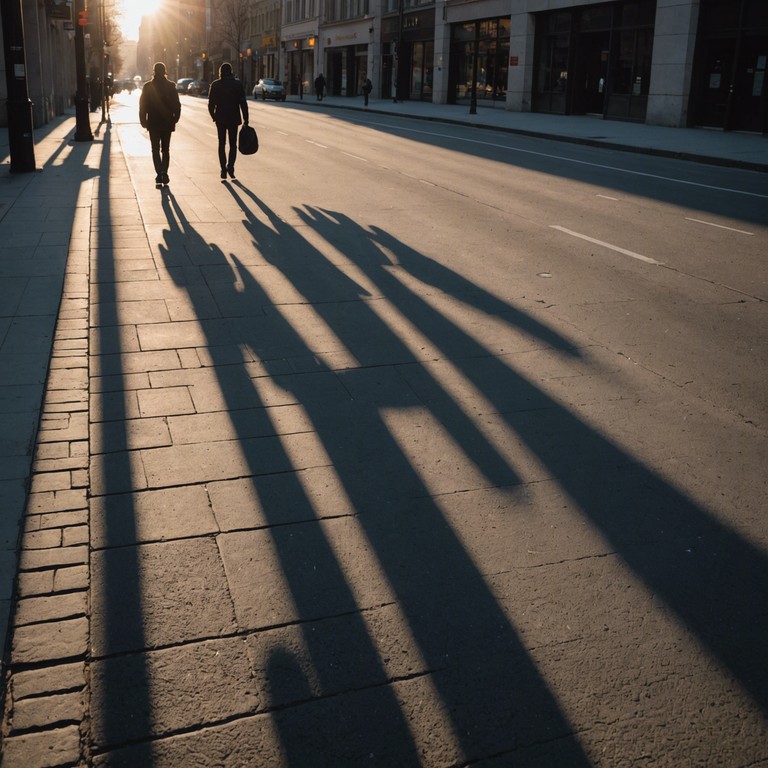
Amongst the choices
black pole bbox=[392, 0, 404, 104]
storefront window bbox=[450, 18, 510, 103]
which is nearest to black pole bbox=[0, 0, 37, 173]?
storefront window bbox=[450, 18, 510, 103]

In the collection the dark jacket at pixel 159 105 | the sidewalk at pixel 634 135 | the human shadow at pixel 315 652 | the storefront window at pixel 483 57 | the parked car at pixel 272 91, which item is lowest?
the human shadow at pixel 315 652

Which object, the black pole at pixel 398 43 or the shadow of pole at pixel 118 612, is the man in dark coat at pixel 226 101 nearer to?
the shadow of pole at pixel 118 612

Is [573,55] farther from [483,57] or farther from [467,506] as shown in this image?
[467,506]

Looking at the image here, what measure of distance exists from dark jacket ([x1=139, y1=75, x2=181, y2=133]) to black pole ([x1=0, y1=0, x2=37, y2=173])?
259 cm

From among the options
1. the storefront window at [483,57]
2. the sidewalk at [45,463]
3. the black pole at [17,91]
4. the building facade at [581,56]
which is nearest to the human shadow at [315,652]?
the sidewalk at [45,463]

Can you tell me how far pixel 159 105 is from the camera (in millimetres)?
14594

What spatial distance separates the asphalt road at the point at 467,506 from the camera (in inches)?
109

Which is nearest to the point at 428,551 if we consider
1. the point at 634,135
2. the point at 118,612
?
the point at 118,612

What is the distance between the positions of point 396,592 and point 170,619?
0.83 meters

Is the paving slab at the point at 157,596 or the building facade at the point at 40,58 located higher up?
the building facade at the point at 40,58

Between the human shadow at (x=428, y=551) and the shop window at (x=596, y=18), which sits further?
the shop window at (x=596, y=18)

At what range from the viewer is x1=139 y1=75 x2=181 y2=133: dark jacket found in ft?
47.8

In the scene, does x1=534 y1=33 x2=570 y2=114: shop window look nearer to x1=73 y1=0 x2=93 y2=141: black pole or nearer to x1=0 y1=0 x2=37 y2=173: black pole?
x1=73 y1=0 x2=93 y2=141: black pole

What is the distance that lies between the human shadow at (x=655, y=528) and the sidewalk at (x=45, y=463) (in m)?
2.12
